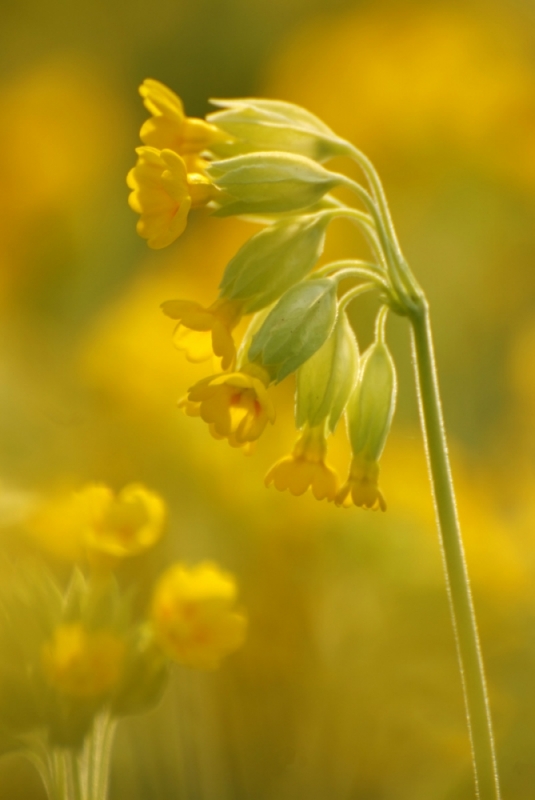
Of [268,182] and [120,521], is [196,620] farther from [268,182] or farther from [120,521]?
[268,182]

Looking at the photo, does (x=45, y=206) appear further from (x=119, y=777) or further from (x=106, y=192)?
(x=119, y=777)

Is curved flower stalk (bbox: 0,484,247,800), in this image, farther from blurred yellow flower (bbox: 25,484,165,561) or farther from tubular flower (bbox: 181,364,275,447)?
tubular flower (bbox: 181,364,275,447)

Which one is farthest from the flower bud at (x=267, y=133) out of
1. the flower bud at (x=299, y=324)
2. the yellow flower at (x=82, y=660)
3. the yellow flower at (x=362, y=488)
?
the yellow flower at (x=82, y=660)

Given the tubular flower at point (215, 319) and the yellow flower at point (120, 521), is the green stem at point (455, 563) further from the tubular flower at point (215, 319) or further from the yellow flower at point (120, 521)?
the yellow flower at point (120, 521)

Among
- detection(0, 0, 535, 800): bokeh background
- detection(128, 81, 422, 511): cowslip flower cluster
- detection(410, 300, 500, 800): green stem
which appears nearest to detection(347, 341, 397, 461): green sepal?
detection(128, 81, 422, 511): cowslip flower cluster

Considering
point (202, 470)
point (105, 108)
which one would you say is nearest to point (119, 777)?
point (202, 470)
